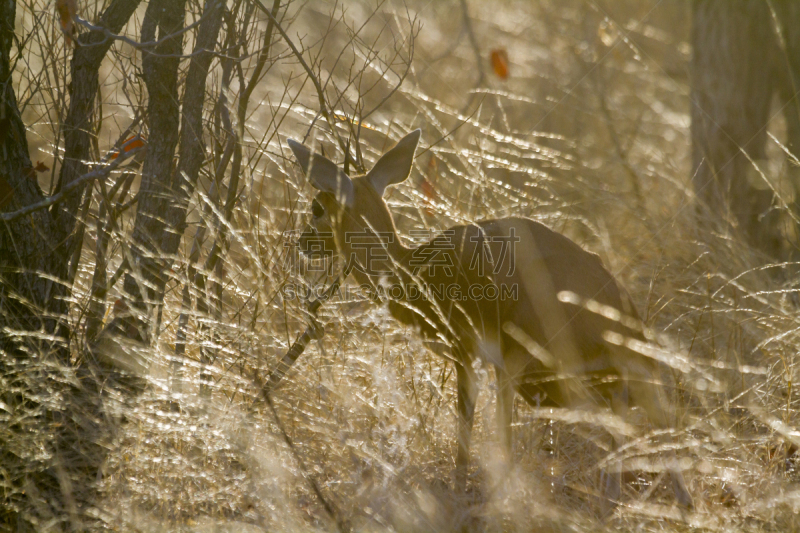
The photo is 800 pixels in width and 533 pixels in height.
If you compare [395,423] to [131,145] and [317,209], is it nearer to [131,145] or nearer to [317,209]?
[317,209]

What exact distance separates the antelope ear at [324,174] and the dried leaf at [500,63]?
18.0ft

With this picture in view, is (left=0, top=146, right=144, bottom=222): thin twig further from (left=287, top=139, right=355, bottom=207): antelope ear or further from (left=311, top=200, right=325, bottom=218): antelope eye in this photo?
(left=311, top=200, right=325, bottom=218): antelope eye

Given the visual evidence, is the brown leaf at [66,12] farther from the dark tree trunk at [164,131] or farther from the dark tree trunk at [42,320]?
the dark tree trunk at [164,131]

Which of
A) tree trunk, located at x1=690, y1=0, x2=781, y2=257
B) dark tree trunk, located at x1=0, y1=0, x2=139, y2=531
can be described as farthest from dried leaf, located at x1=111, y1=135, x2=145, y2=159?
tree trunk, located at x1=690, y1=0, x2=781, y2=257

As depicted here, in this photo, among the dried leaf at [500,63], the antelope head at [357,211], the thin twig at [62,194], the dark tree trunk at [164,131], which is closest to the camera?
the thin twig at [62,194]

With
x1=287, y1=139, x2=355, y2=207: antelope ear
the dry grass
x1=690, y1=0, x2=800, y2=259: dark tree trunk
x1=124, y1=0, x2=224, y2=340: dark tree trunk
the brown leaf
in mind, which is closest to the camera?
the dry grass

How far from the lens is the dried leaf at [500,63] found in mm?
8781

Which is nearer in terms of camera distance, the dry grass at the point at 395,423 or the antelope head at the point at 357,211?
the dry grass at the point at 395,423

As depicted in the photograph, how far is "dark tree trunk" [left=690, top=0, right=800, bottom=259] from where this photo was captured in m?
5.82

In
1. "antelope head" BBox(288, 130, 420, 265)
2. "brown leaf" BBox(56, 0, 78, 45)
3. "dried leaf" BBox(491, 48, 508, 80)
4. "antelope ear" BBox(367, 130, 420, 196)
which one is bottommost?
"antelope head" BBox(288, 130, 420, 265)

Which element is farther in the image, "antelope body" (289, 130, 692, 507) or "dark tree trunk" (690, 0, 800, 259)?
"dark tree trunk" (690, 0, 800, 259)

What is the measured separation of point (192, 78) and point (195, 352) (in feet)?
5.00

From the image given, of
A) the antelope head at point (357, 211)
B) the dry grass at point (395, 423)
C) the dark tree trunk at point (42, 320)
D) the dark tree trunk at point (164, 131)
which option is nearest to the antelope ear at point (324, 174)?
the antelope head at point (357, 211)

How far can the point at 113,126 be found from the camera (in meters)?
8.34
